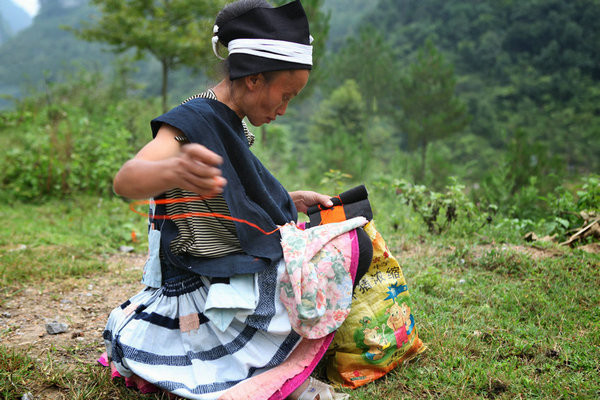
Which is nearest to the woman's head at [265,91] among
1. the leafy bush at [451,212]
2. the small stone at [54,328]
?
the small stone at [54,328]

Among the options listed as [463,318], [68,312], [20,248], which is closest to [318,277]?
[463,318]

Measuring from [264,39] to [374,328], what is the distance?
1.13 meters

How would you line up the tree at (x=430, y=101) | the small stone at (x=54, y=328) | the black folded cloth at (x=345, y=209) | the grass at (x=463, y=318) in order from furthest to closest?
the tree at (x=430, y=101), the small stone at (x=54, y=328), the black folded cloth at (x=345, y=209), the grass at (x=463, y=318)

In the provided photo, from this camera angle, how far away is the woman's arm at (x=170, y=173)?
3.88 ft

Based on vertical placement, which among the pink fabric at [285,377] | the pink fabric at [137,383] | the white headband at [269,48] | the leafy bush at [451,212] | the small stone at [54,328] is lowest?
the leafy bush at [451,212]

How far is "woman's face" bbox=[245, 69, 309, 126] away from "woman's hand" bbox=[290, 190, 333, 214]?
18.5 inches

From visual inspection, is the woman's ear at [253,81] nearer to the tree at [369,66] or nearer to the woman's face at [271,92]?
the woman's face at [271,92]

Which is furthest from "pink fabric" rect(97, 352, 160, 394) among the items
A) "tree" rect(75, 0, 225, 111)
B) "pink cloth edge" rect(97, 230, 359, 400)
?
"tree" rect(75, 0, 225, 111)

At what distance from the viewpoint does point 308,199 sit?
1988 millimetres

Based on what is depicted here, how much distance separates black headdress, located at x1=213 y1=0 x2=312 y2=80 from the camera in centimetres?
146

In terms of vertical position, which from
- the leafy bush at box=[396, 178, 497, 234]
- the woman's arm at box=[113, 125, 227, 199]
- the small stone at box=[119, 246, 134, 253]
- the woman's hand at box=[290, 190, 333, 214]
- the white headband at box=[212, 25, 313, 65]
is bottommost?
the small stone at box=[119, 246, 134, 253]

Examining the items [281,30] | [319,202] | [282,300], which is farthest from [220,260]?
[281,30]

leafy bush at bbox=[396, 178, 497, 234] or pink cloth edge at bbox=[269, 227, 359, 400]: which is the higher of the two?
pink cloth edge at bbox=[269, 227, 359, 400]

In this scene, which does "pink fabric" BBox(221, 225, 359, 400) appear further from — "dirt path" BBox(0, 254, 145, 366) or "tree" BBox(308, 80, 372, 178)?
"tree" BBox(308, 80, 372, 178)
